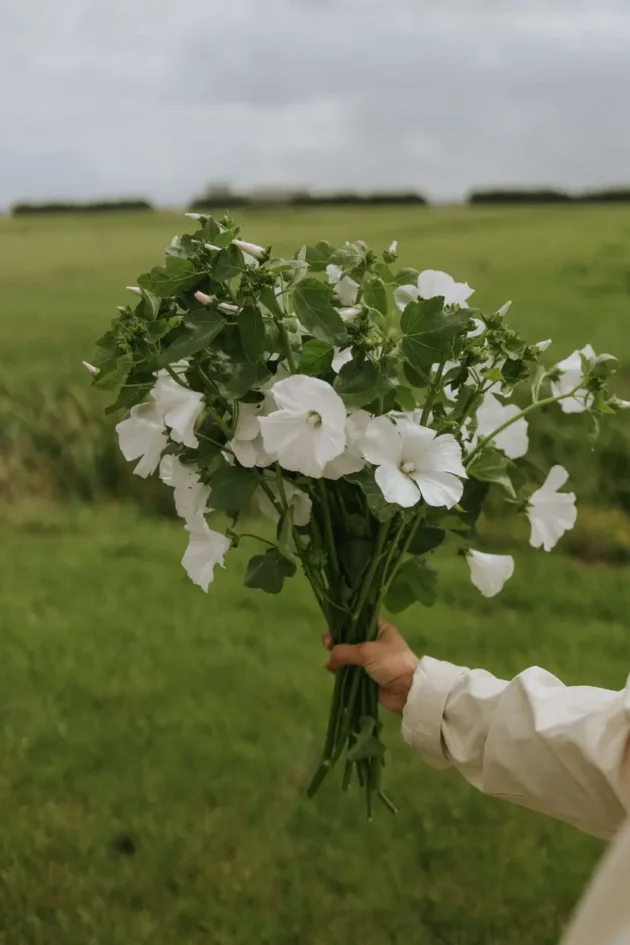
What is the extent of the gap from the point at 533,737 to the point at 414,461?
0.24 metres

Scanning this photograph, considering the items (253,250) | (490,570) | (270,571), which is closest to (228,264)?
(253,250)

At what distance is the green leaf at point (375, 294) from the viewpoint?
0.64m

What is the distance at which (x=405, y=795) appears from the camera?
115 centimetres

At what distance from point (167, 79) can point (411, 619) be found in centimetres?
116

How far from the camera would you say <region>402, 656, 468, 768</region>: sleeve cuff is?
71cm

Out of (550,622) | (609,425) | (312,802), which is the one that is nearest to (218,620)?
(312,802)

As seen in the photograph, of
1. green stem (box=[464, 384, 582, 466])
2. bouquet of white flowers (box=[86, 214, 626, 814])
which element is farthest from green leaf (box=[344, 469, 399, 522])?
green stem (box=[464, 384, 582, 466])

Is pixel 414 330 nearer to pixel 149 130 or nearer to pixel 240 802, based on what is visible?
pixel 240 802

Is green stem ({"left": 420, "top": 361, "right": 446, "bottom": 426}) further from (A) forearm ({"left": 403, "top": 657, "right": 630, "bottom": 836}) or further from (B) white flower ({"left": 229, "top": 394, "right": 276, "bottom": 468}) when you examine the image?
(A) forearm ({"left": 403, "top": 657, "right": 630, "bottom": 836})

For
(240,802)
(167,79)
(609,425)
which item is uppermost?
(167,79)

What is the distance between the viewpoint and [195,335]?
546mm

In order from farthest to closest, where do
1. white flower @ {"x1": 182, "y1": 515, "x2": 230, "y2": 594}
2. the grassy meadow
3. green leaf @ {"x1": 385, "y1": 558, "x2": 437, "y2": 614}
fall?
the grassy meadow, green leaf @ {"x1": 385, "y1": 558, "x2": 437, "y2": 614}, white flower @ {"x1": 182, "y1": 515, "x2": 230, "y2": 594}

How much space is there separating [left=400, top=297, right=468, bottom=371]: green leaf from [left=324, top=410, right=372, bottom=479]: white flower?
5cm

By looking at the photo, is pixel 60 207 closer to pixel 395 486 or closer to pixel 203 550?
pixel 203 550
